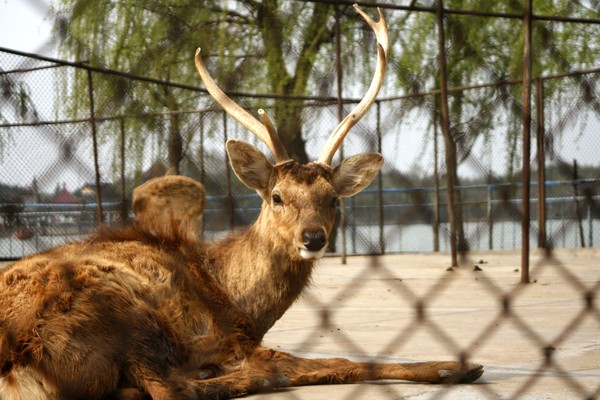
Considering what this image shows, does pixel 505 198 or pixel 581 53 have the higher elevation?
pixel 581 53

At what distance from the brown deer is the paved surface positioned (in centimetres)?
22

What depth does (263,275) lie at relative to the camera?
462cm

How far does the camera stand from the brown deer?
3.55 m

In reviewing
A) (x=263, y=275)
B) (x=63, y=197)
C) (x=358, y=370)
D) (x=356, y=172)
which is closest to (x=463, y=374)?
(x=358, y=370)

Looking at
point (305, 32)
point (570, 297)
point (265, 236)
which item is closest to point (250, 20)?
point (265, 236)

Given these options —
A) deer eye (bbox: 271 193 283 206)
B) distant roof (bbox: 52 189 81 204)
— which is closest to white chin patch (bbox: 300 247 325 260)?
deer eye (bbox: 271 193 283 206)

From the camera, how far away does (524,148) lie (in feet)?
26.2

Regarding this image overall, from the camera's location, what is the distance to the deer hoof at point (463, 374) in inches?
150

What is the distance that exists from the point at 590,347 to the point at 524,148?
11.5 feet

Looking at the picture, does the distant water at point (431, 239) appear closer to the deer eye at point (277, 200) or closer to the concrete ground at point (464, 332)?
the concrete ground at point (464, 332)

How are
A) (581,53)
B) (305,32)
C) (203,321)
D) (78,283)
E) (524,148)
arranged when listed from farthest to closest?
1. (581,53)
2. (305,32)
3. (524,148)
4. (203,321)
5. (78,283)

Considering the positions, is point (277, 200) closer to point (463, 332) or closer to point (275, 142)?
point (275, 142)

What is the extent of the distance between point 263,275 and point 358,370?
33.6 inches

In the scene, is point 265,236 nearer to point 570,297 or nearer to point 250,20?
point 250,20
